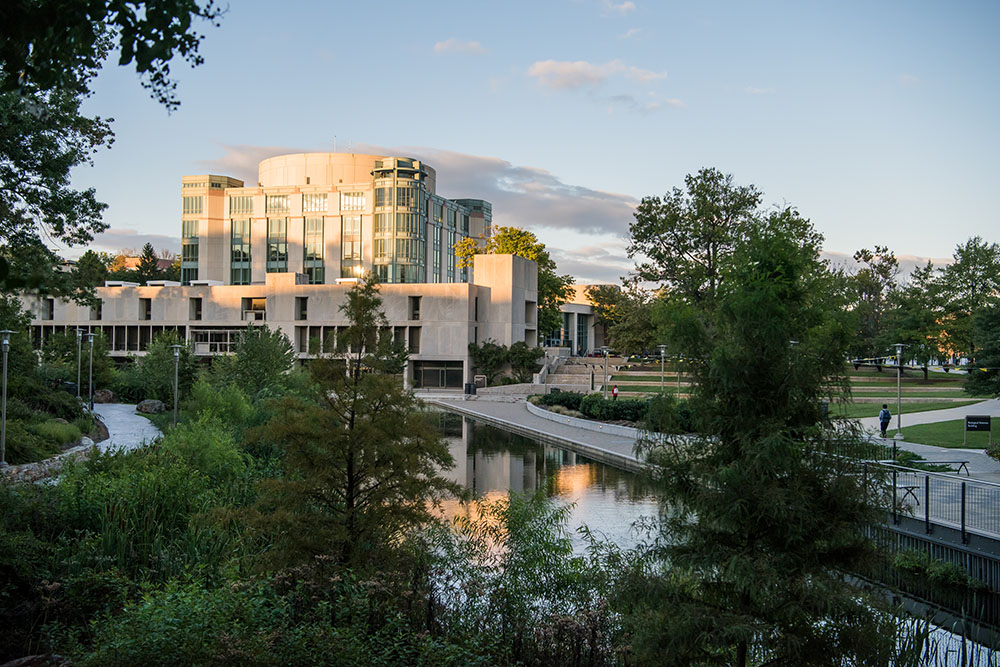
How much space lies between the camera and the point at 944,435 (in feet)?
83.4

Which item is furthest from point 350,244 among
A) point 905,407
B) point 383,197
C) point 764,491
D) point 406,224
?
point 764,491

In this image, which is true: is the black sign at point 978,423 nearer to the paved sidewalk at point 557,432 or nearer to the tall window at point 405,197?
the paved sidewalk at point 557,432

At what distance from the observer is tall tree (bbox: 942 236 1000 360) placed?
5650 centimetres

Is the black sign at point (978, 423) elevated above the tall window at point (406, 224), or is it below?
below

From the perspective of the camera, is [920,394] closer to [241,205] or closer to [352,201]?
[352,201]

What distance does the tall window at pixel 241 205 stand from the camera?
3250 inches

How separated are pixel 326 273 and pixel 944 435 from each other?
65313 mm

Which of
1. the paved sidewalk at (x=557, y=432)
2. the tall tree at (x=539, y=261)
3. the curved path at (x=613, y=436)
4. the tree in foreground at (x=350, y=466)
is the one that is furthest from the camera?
the tall tree at (x=539, y=261)

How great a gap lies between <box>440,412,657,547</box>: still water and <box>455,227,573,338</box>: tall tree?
133 feet

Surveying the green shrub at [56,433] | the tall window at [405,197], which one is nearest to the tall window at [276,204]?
the tall window at [405,197]

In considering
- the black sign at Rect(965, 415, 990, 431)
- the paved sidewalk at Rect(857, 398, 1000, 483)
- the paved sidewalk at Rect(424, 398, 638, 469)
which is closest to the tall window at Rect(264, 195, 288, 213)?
Answer: the paved sidewalk at Rect(424, 398, 638, 469)

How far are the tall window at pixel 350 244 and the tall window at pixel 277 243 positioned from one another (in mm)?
6662

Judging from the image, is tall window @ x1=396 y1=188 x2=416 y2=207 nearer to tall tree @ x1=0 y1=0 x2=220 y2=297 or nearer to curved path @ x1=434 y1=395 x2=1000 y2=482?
curved path @ x1=434 y1=395 x2=1000 y2=482

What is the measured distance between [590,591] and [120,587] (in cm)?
569
